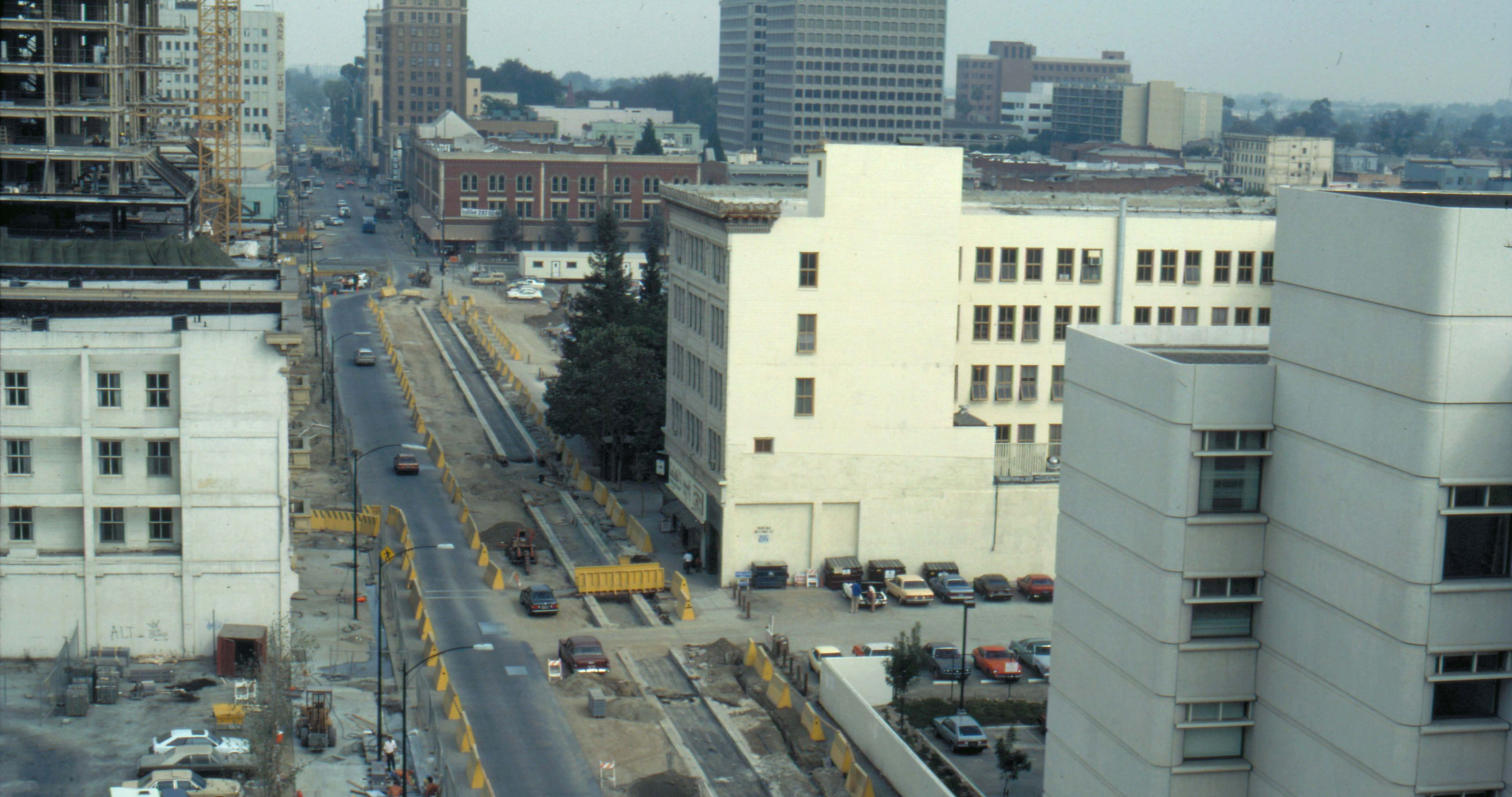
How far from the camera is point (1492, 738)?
31.1 meters

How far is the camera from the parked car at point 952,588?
66125 mm

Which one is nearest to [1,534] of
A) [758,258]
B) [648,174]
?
[758,258]

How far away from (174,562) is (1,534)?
17.8ft

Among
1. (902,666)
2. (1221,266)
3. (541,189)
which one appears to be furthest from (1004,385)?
(541,189)

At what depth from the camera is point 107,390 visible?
178 feet

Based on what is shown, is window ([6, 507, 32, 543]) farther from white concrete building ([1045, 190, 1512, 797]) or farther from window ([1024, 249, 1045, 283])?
window ([1024, 249, 1045, 283])

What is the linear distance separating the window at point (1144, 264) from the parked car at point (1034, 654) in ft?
63.0

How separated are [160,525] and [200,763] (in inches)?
482

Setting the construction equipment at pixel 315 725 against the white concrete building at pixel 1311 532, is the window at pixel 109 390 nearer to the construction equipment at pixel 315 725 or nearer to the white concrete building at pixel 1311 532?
the construction equipment at pixel 315 725

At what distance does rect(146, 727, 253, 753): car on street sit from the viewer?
4647cm

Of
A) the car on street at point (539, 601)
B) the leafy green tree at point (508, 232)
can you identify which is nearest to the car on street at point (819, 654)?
the car on street at point (539, 601)

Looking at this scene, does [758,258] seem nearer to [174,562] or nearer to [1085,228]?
[1085,228]

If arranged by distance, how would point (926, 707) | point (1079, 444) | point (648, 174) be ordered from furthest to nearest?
point (648, 174) → point (926, 707) → point (1079, 444)

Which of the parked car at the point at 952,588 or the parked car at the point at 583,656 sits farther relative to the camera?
the parked car at the point at 952,588
